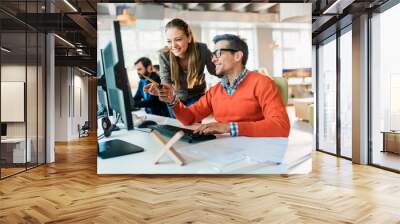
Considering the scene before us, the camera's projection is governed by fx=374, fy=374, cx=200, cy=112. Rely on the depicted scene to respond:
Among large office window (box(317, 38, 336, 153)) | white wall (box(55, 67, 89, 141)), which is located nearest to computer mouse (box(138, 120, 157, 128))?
large office window (box(317, 38, 336, 153))

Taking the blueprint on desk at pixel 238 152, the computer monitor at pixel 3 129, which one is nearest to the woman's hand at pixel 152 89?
the blueprint on desk at pixel 238 152

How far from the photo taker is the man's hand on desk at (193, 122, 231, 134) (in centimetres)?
623

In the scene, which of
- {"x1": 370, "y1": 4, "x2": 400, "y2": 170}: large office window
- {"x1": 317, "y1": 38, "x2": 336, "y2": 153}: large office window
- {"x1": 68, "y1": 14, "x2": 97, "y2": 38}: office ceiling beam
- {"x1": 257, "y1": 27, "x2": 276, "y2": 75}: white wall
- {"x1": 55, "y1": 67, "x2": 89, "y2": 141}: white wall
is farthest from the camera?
{"x1": 55, "y1": 67, "x2": 89, "y2": 141}: white wall

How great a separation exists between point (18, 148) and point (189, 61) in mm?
3555

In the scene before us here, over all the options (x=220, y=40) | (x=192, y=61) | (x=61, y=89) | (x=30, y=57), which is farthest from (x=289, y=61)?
(x=61, y=89)

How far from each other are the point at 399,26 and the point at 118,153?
214 inches

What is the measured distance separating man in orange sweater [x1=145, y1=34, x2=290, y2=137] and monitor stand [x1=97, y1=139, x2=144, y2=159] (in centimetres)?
94

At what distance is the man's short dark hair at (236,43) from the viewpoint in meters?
6.39

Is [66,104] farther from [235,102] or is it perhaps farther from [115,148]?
[235,102]

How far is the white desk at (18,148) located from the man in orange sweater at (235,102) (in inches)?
104

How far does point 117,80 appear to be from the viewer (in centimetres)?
637

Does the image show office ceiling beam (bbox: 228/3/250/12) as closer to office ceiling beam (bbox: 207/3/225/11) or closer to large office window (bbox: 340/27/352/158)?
office ceiling beam (bbox: 207/3/225/11)

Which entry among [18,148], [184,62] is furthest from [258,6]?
[18,148]

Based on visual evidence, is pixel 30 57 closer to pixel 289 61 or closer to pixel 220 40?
pixel 220 40
